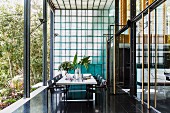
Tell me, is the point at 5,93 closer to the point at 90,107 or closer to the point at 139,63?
the point at 90,107

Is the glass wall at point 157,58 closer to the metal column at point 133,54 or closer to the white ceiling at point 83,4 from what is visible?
the metal column at point 133,54

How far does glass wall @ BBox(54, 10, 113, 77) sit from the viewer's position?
16000 millimetres

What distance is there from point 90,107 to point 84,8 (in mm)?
11321

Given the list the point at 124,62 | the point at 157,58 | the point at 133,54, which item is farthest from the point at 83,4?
the point at 157,58

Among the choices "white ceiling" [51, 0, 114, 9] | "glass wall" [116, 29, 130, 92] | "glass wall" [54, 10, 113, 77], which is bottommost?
"glass wall" [116, 29, 130, 92]

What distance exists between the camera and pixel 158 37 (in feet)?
17.2

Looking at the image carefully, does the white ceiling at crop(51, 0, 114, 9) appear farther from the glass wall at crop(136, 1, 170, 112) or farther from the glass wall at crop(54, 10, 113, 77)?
the glass wall at crop(136, 1, 170, 112)

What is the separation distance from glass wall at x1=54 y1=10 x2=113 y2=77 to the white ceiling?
553mm

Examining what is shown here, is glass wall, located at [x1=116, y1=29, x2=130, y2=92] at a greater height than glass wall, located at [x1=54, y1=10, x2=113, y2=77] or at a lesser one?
lesser

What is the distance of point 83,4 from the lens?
15.1 m

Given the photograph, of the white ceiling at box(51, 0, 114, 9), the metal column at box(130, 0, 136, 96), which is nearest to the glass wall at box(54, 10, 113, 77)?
the white ceiling at box(51, 0, 114, 9)

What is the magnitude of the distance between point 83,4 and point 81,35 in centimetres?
225

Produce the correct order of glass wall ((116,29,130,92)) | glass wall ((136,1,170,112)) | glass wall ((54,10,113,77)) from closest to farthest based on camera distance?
glass wall ((136,1,170,112)) < glass wall ((116,29,130,92)) < glass wall ((54,10,113,77))

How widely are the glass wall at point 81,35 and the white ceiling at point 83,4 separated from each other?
0.55 m
